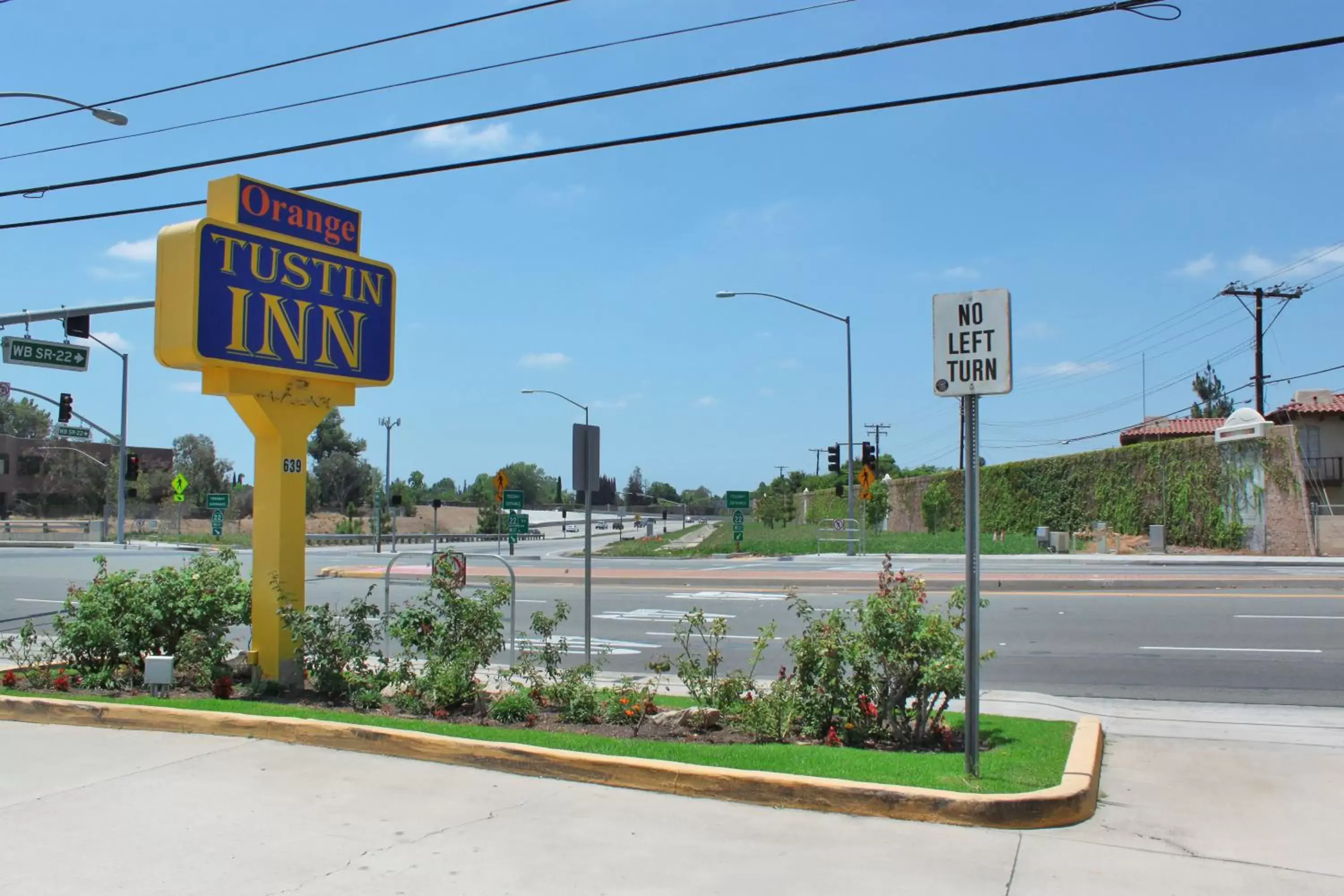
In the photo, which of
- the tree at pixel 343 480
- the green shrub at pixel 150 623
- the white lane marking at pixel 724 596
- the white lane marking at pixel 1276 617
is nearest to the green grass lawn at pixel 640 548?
the white lane marking at pixel 724 596

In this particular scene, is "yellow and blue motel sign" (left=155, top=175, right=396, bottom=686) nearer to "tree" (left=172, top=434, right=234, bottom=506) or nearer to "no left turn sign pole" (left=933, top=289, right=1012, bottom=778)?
"no left turn sign pole" (left=933, top=289, right=1012, bottom=778)

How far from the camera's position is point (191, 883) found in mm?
4945

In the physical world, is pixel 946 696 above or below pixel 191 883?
above

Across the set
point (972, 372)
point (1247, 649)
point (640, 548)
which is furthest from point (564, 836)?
point (640, 548)

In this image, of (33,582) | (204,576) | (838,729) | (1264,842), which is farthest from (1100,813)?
(33,582)

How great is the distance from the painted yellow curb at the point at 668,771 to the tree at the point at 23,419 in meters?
108

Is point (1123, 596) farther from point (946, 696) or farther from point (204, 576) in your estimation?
point (204, 576)

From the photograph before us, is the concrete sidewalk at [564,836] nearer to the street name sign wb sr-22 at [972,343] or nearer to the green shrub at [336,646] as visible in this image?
the green shrub at [336,646]

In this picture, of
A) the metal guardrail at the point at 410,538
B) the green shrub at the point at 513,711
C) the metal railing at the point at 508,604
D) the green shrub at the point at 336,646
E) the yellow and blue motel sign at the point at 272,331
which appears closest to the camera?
the green shrub at the point at 513,711

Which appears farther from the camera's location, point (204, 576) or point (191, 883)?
point (204, 576)

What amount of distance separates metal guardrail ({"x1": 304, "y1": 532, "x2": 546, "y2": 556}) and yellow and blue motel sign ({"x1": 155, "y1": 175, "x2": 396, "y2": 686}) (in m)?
46.5

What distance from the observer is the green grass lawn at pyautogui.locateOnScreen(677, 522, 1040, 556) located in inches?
1566

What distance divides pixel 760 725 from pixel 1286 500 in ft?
108

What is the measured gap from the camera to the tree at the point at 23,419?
102m
